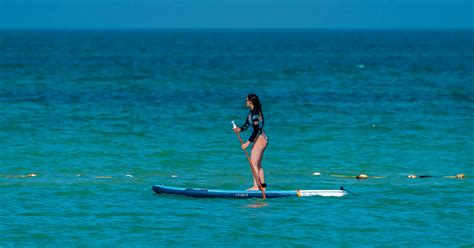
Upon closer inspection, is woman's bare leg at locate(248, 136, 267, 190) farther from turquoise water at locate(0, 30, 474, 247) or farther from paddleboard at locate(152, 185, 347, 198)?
turquoise water at locate(0, 30, 474, 247)

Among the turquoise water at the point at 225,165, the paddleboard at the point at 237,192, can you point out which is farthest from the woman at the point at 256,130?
the turquoise water at the point at 225,165

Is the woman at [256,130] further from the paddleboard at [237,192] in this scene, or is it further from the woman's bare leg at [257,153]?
the paddleboard at [237,192]

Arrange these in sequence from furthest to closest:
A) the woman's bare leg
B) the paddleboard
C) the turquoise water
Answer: the woman's bare leg
the paddleboard
the turquoise water

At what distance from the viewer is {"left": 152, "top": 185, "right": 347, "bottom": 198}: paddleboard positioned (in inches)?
824

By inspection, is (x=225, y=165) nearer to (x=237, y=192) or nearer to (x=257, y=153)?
(x=257, y=153)

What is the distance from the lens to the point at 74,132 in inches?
1361

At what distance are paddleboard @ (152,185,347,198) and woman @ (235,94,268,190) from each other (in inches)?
14.6

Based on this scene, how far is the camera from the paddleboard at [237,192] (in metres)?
20.9

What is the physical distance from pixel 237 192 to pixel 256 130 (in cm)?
154

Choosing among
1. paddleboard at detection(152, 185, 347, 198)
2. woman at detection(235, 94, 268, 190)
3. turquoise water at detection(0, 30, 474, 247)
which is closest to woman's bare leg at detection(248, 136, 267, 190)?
woman at detection(235, 94, 268, 190)

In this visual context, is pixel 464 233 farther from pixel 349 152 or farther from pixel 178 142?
pixel 178 142

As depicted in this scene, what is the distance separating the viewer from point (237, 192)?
20969 mm

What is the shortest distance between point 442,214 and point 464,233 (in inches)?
67.0

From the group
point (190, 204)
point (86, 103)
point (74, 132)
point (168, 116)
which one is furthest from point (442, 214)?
point (86, 103)
